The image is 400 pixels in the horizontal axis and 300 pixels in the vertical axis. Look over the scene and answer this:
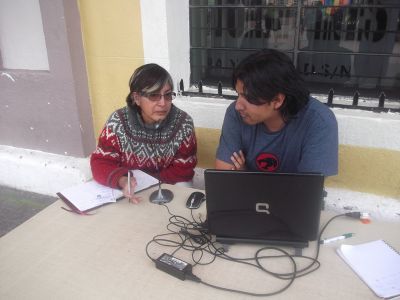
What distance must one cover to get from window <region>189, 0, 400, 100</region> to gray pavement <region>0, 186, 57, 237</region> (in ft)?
6.27

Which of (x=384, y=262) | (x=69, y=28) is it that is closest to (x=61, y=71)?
(x=69, y=28)

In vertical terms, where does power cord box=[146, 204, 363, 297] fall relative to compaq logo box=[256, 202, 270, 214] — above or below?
below

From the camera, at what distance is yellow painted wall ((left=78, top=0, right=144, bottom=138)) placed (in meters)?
2.49

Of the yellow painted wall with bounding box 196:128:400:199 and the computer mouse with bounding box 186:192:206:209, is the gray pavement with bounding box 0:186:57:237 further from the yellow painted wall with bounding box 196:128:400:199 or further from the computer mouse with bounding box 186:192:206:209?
the yellow painted wall with bounding box 196:128:400:199

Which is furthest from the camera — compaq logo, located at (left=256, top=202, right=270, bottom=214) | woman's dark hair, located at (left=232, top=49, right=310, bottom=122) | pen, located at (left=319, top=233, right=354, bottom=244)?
woman's dark hair, located at (left=232, top=49, right=310, bottom=122)

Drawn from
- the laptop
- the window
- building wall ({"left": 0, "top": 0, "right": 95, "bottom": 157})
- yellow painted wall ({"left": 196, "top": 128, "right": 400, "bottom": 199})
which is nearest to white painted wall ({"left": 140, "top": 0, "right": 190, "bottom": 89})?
the window

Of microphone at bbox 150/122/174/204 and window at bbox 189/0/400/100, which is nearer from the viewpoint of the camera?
microphone at bbox 150/122/174/204

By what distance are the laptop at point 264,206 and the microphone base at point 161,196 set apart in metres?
0.37

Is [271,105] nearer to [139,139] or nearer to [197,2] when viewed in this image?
[139,139]

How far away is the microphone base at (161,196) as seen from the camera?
5.44 ft

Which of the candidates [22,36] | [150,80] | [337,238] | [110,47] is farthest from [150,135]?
[22,36]

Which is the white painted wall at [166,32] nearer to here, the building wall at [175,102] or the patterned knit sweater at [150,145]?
A: the building wall at [175,102]

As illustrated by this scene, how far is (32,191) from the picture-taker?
325cm

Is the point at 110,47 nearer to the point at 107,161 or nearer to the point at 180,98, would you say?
the point at 180,98
